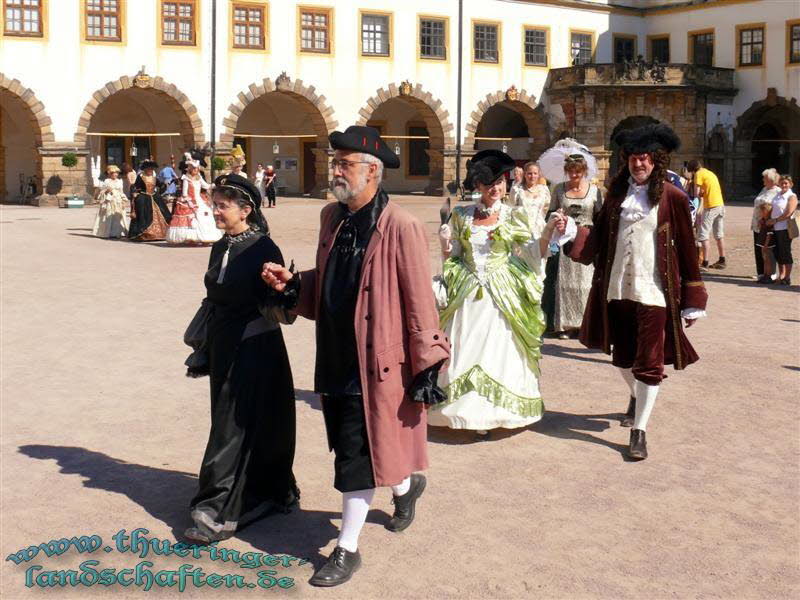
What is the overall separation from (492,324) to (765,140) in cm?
3399

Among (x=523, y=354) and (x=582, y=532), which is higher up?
(x=523, y=354)

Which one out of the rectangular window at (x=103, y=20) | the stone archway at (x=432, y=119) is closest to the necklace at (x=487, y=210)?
the rectangular window at (x=103, y=20)

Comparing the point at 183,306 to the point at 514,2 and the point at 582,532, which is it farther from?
the point at 514,2

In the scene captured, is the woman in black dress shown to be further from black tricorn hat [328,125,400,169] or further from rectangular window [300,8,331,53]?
rectangular window [300,8,331,53]

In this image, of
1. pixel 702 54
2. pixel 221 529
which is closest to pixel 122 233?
pixel 221 529

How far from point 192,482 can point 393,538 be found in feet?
4.45

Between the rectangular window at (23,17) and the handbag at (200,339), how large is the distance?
28094 millimetres

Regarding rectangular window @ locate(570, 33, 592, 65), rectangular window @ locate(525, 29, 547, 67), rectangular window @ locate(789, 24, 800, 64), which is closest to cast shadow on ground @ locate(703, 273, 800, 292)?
rectangular window @ locate(789, 24, 800, 64)

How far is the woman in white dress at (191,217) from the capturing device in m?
19.0

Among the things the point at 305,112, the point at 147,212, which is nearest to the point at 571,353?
the point at 147,212

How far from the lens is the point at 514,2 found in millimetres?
38812

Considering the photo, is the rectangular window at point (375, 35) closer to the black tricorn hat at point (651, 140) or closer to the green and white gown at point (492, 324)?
the green and white gown at point (492, 324)

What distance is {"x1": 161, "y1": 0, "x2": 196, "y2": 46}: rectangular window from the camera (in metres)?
32.7

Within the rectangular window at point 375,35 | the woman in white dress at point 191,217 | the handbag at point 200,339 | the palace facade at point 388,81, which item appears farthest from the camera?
the rectangular window at point 375,35
